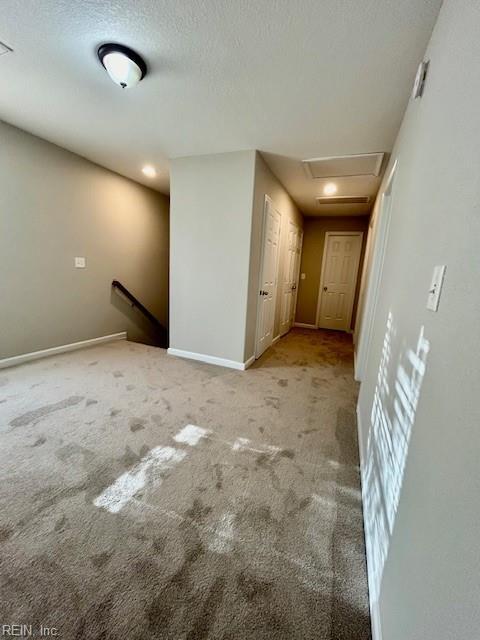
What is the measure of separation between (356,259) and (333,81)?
4.09m

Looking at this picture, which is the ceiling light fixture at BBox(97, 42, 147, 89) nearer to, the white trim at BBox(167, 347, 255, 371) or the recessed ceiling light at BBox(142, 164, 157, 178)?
the recessed ceiling light at BBox(142, 164, 157, 178)

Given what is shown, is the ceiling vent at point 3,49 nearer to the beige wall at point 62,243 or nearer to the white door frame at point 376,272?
the beige wall at point 62,243

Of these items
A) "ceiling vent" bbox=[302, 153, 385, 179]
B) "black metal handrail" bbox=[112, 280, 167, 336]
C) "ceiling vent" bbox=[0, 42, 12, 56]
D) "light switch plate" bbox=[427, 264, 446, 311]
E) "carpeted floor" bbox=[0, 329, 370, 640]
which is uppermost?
"ceiling vent" bbox=[0, 42, 12, 56]

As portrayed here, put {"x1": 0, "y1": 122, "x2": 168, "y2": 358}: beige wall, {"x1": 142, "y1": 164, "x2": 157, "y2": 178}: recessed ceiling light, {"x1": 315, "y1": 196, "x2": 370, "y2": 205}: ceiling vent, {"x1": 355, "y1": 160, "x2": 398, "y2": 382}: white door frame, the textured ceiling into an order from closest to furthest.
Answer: the textured ceiling
{"x1": 355, "y1": 160, "x2": 398, "y2": 382}: white door frame
{"x1": 0, "y1": 122, "x2": 168, "y2": 358}: beige wall
{"x1": 142, "y1": 164, "x2": 157, "y2": 178}: recessed ceiling light
{"x1": 315, "y1": 196, "x2": 370, "y2": 205}: ceiling vent

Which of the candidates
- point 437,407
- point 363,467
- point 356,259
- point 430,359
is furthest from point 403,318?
point 356,259

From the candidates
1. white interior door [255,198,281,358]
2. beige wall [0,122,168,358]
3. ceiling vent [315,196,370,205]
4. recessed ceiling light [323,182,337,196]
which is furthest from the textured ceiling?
ceiling vent [315,196,370,205]

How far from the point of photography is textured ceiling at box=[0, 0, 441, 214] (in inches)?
53.4

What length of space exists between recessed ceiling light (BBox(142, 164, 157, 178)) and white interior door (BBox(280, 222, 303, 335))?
2276mm

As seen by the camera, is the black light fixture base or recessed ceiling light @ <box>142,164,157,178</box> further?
recessed ceiling light @ <box>142,164,157,178</box>

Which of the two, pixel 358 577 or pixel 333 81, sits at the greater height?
pixel 333 81

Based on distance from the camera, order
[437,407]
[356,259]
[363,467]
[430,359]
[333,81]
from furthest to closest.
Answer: [356,259], [333,81], [363,467], [430,359], [437,407]

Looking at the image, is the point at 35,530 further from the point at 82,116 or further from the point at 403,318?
the point at 82,116

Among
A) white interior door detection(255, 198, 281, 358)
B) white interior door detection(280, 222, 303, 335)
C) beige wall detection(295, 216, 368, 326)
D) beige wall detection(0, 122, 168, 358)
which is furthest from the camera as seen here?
beige wall detection(295, 216, 368, 326)

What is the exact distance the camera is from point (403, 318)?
115cm
